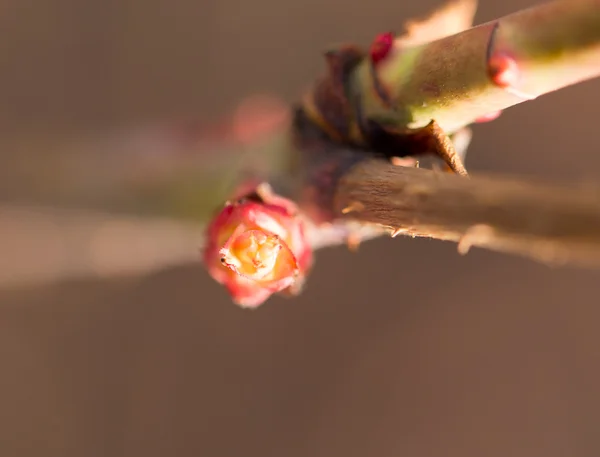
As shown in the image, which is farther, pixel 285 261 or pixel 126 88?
pixel 126 88

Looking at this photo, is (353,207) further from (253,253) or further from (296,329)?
(296,329)

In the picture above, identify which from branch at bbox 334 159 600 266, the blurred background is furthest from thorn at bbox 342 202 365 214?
the blurred background

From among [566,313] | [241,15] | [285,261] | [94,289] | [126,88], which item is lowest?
[285,261]

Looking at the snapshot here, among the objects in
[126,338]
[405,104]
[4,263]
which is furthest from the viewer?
[126,338]

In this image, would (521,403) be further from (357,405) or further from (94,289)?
(94,289)

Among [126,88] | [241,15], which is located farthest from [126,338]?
[241,15]

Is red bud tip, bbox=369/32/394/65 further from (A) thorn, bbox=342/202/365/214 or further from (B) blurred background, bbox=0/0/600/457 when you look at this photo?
(B) blurred background, bbox=0/0/600/457

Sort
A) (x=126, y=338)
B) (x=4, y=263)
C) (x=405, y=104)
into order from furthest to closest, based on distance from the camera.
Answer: (x=126, y=338) → (x=4, y=263) → (x=405, y=104)

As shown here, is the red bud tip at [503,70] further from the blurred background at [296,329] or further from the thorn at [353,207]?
the blurred background at [296,329]

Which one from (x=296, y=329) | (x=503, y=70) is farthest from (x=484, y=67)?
(x=296, y=329)
